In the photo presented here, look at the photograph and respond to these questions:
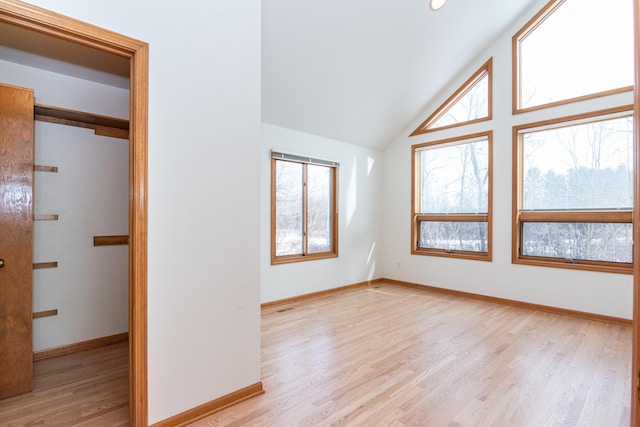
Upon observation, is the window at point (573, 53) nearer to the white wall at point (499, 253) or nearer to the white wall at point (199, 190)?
the white wall at point (499, 253)

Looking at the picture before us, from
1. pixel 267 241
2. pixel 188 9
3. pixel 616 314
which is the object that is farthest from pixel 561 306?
pixel 188 9

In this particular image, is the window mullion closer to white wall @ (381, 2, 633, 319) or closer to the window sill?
the window sill

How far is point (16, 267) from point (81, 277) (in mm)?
852

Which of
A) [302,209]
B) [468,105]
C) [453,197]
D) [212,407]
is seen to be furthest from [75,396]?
[468,105]

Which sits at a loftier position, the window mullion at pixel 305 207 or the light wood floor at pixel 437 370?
the window mullion at pixel 305 207

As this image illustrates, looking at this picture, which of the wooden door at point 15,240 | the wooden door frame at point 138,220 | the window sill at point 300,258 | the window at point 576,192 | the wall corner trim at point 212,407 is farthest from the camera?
the window sill at point 300,258

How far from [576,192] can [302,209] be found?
3.38 meters

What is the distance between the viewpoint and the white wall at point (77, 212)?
2.71 meters

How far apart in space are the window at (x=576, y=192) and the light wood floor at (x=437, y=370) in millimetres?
781

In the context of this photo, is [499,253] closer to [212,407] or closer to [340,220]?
[340,220]

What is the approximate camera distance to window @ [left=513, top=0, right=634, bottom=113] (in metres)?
3.59

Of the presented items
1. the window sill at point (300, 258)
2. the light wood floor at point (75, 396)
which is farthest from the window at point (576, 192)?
the light wood floor at point (75, 396)

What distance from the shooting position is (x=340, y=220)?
507 cm

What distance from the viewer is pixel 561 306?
3867 millimetres
